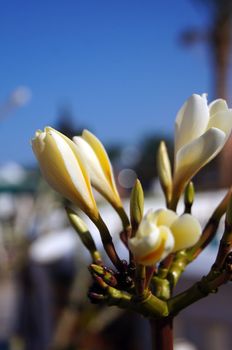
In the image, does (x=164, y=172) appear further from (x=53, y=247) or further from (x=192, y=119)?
(x=53, y=247)

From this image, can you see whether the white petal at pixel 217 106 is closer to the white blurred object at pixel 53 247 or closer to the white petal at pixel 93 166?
the white petal at pixel 93 166

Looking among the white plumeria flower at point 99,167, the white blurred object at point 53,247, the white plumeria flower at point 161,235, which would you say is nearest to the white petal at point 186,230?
the white plumeria flower at point 161,235

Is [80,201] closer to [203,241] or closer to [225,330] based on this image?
[203,241]

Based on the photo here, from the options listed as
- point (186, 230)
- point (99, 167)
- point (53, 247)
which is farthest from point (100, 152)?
point (53, 247)

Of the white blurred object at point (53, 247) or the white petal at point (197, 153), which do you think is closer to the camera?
the white petal at point (197, 153)

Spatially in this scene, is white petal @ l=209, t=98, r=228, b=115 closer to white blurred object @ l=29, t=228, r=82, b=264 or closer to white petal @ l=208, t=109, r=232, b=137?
white petal @ l=208, t=109, r=232, b=137

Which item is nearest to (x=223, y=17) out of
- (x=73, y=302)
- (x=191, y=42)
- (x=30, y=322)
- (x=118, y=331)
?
(x=191, y=42)

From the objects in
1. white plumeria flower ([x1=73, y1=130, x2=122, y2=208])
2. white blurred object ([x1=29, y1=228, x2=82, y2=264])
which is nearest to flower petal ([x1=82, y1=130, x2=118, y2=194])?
white plumeria flower ([x1=73, y1=130, x2=122, y2=208])
